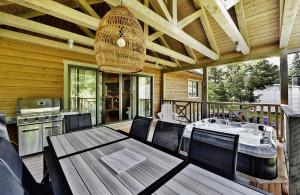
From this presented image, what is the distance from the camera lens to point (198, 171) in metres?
1.22

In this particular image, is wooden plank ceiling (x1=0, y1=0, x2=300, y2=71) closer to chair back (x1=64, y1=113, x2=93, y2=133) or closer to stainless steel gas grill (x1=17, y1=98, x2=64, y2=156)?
stainless steel gas grill (x1=17, y1=98, x2=64, y2=156)

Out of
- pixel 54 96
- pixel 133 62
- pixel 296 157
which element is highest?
pixel 133 62

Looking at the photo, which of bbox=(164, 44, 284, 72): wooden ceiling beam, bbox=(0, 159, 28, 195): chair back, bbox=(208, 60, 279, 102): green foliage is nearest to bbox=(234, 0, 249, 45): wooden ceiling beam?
bbox=(164, 44, 284, 72): wooden ceiling beam

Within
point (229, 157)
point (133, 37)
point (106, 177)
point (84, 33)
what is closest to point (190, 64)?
point (84, 33)

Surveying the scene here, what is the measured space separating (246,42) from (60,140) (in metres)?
4.73

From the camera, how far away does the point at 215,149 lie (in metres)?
1.55

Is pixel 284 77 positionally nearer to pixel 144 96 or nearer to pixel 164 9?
pixel 164 9

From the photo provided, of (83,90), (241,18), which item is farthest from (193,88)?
(83,90)

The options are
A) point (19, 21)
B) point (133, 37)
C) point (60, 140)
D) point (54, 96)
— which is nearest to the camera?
point (133, 37)

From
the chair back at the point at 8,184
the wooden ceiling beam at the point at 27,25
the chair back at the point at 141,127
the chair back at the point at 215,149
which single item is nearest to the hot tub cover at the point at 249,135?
the chair back at the point at 141,127

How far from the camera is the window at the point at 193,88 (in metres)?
9.41

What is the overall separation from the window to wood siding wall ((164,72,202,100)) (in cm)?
42

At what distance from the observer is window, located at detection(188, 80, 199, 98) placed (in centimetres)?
941

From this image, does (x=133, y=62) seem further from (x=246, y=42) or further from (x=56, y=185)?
(x=246, y=42)
